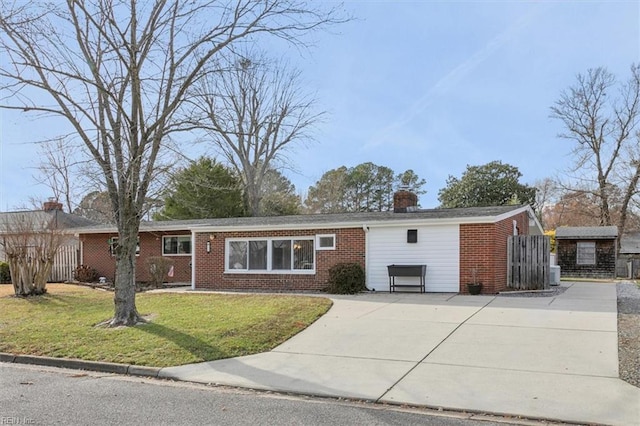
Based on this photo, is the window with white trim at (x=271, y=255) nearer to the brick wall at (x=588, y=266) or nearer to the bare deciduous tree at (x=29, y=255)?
the bare deciduous tree at (x=29, y=255)

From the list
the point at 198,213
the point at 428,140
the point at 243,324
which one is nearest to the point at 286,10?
the point at 243,324

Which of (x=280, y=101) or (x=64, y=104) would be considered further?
(x=280, y=101)

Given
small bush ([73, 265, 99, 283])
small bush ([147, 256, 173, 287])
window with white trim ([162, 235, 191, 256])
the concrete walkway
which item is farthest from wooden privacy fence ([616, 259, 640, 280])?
small bush ([73, 265, 99, 283])

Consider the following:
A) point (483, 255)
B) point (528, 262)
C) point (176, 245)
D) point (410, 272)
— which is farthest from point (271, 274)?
point (528, 262)

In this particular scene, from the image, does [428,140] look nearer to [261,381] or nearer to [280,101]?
[261,381]

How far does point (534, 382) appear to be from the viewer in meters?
5.72

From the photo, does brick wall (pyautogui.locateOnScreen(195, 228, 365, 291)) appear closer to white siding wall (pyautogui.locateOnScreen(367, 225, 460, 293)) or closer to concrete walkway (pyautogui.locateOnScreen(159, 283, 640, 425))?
white siding wall (pyautogui.locateOnScreen(367, 225, 460, 293))

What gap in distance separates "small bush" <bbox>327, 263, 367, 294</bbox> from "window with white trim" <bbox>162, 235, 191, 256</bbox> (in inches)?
326

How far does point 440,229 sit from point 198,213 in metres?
20.5

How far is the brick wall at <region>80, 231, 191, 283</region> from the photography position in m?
21.0

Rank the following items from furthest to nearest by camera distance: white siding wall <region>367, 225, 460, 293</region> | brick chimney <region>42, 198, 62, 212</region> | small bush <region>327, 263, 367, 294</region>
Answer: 1. brick chimney <region>42, 198, 62, 212</region>
2. small bush <region>327, 263, 367, 294</region>
3. white siding wall <region>367, 225, 460, 293</region>

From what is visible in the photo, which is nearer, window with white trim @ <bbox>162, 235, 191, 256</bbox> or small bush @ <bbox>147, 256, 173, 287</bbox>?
small bush @ <bbox>147, 256, 173, 287</bbox>

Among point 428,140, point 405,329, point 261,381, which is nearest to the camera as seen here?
point 261,381


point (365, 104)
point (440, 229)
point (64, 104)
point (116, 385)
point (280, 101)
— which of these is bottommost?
point (116, 385)
